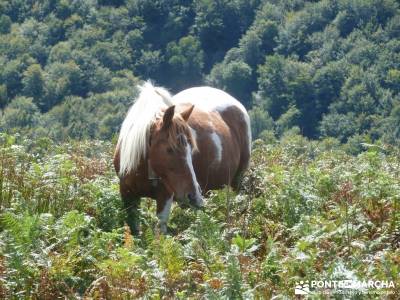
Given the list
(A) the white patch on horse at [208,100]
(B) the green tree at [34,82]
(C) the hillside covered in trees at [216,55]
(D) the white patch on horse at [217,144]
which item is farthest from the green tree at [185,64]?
(D) the white patch on horse at [217,144]

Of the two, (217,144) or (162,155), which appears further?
(217,144)

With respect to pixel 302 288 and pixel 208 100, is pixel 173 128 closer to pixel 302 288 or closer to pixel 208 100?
pixel 208 100

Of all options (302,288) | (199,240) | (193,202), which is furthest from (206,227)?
(302,288)

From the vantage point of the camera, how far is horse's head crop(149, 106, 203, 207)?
7.89 meters

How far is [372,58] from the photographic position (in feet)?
360

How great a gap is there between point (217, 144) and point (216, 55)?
12378 centimetres

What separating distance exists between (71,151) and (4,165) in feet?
13.1

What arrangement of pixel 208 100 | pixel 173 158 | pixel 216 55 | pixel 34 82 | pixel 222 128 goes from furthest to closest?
pixel 216 55
pixel 34 82
pixel 208 100
pixel 222 128
pixel 173 158

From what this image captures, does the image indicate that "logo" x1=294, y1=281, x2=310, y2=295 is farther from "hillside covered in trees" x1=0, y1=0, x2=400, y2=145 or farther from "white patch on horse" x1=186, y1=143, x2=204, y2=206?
"hillside covered in trees" x1=0, y1=0, x2=400, y2=145

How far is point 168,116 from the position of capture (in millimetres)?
7980

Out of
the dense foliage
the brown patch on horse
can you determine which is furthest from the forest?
the brown patch on horse

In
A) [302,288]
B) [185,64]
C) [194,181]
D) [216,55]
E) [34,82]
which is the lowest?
[216,55]

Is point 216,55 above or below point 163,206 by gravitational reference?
below

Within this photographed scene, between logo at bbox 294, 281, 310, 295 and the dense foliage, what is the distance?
63 millimetres
